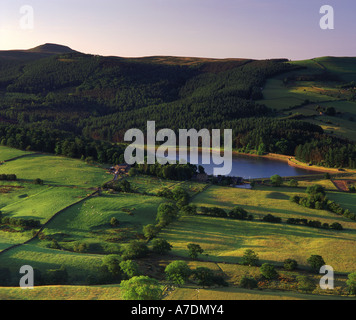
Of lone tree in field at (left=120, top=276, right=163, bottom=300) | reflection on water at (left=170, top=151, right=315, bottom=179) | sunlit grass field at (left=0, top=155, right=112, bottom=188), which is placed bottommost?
lone tree in field at (left=120, top=276, right=163, bottom=300)

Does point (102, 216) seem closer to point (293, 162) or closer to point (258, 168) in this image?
point (258, 168)

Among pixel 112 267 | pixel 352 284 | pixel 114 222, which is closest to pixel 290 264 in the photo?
pixel 352 284

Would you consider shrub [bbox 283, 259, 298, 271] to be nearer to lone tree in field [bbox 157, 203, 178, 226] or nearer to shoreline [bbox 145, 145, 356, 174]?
lone tree in field [bbox 157, 203, 178, 226]

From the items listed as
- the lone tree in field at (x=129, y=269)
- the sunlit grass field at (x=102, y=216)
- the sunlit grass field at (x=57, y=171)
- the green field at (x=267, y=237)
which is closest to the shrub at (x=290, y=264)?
the green field at (x=267, y=237)

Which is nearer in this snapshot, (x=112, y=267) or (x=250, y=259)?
(x=112, y=267)

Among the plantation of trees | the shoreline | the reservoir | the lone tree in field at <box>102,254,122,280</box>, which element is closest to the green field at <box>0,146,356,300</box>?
the lone tree in field at <box>102,254,122,280</box>
